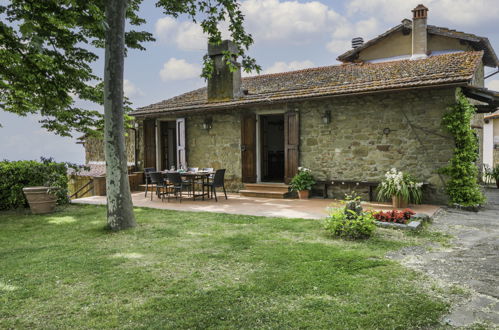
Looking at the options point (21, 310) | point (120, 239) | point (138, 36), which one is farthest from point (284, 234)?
point (138, 36)

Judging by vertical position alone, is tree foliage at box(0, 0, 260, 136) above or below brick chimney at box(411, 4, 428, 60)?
below

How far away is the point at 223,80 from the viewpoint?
37.3ft

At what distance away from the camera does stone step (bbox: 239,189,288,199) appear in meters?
9.52

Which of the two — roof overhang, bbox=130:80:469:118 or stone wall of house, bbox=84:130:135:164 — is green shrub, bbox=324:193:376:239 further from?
stone wall of house, bbox=84:130:135:164

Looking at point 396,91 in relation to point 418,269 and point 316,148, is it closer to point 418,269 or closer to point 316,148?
point 316,148

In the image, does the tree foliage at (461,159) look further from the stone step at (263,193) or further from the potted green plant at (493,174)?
the potted green plant at (493,174)

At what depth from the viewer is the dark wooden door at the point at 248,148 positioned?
34.1 feet

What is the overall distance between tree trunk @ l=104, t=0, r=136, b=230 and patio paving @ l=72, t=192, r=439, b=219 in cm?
231

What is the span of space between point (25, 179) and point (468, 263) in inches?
368

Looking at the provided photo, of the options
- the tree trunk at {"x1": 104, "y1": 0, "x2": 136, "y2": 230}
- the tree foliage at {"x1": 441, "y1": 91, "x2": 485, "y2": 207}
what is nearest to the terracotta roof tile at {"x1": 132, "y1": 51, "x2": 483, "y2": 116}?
the tree foliage at {"x1": 441, "y1": 91, "x2": 485, "y2": 207}

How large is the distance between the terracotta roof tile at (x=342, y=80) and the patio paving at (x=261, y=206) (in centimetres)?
278

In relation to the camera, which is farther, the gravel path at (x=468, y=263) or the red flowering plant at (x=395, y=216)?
the red flowering plant at (x=395, y=216)

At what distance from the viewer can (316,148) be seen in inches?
368

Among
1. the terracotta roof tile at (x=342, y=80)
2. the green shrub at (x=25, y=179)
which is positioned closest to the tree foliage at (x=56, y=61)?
the green shrub at (x=25, y=179)
